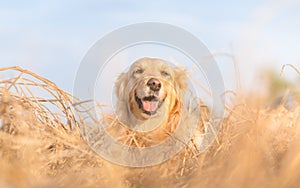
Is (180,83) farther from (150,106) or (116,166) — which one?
(116,166)

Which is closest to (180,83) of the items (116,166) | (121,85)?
(121,85)

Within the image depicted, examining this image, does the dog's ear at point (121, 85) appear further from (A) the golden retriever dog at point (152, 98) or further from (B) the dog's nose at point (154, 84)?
(B) the dog's nose at point (154, 84)

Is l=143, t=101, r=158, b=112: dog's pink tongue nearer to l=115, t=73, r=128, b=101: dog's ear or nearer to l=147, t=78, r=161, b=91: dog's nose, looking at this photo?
l=147, t=78, r=161, b=91: dog's nose

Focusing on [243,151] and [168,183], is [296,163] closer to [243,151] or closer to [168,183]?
[243,151]

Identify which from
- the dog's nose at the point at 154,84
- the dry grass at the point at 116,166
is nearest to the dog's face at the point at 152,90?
the dog's nose at the point at 154,84

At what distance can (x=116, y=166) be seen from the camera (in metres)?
2.66

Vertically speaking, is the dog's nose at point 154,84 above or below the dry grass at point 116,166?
above

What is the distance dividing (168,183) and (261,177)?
1.56 ft

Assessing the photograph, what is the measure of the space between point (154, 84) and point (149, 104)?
0.71 ft

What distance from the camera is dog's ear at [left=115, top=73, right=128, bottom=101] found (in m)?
4.63

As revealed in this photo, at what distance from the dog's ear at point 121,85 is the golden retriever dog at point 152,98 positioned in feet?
0.19

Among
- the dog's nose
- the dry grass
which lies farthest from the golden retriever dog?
the dry grass

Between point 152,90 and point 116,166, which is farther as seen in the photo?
point 152,90

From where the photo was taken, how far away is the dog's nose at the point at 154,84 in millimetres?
4224
